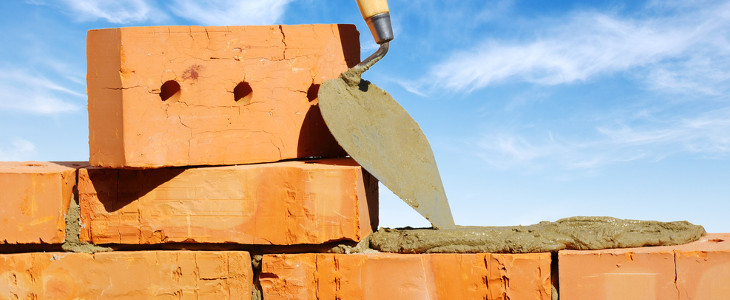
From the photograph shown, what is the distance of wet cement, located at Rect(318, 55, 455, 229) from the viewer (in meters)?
3.41

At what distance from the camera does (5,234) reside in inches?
134

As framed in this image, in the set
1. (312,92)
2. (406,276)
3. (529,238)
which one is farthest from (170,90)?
(529,238)

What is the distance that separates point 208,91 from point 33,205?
3.58ft

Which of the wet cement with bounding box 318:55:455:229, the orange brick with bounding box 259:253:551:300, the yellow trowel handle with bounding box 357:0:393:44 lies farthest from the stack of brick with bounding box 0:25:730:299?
the yellow trowel handle with bounding box 357:0:393:44

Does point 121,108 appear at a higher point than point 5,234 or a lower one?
higher

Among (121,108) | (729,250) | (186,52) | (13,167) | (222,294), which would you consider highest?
(186,52)

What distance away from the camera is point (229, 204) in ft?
10.7

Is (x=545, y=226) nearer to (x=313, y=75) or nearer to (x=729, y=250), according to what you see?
(x=729, y=250)

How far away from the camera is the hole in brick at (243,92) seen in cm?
344

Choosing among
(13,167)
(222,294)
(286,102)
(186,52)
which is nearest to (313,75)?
(286,102)

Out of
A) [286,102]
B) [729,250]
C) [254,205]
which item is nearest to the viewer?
[729,250]

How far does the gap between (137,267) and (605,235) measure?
7.75 ft

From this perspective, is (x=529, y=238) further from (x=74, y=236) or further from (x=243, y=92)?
(x=74, y=236)

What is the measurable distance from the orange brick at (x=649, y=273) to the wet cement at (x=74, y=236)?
2.39 meters
